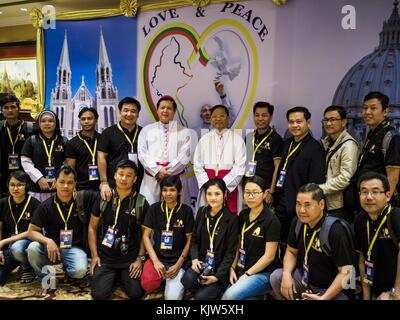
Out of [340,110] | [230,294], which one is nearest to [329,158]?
[340,110]

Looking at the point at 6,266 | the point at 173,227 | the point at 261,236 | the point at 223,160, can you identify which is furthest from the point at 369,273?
the point at 6,266

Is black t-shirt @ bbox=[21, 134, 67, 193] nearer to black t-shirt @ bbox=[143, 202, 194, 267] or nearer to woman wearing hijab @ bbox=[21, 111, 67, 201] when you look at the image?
woman wearing hijab @ bbox=[21, 111, 67, 201]

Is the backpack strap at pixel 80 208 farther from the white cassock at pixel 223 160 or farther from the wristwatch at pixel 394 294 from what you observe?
the wristwatch at pixel 394 294

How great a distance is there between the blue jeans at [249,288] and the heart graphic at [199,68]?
183 centimetres

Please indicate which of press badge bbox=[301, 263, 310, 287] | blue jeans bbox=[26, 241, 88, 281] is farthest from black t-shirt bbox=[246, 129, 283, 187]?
blue jeans bbox=[26, 241, 88, 281]

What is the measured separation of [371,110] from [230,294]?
1.71m

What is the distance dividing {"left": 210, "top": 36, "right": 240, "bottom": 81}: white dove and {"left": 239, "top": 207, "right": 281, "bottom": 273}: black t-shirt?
179 centimetres

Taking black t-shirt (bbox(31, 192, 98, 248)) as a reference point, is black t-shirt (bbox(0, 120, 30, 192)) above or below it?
above

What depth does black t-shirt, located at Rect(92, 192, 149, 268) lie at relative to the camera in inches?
119

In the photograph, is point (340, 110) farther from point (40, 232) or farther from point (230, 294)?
point (40, 232)

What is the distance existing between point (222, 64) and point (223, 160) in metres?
1.17

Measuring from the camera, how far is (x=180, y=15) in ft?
13.7

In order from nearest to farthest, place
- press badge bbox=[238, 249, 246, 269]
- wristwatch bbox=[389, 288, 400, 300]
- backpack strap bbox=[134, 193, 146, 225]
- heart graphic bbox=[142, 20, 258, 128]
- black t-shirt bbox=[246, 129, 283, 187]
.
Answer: wristwatch bbox=[389, 288, 400, 300] → press badge bbox=[238, 249, 246, 269] → backpack strap bbox=[134, 193, 146, 225] → black t-shirt bbox=[246, 129, 283, 187] → heart graphic bbox=[142, 20, 258, 128]

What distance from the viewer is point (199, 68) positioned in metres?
4.13
